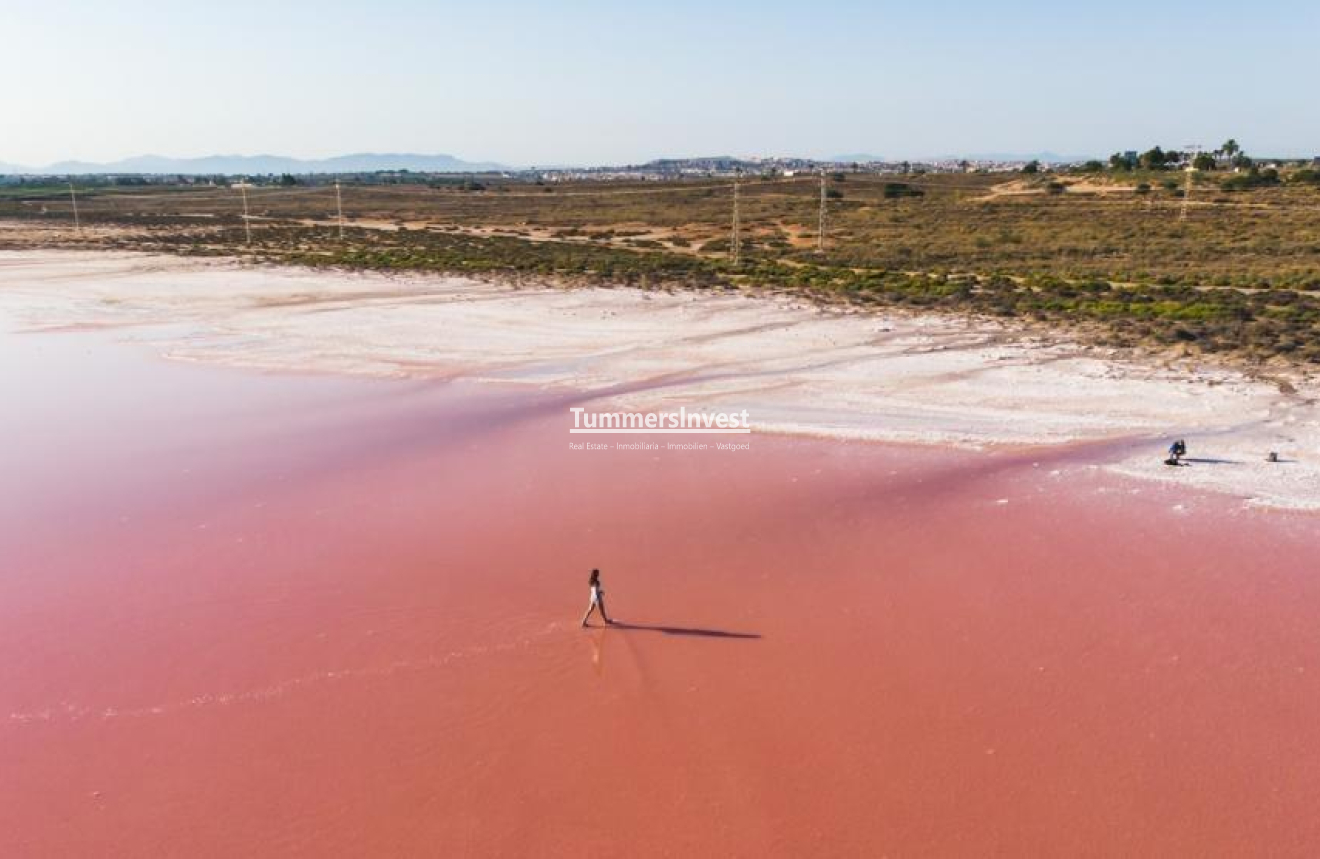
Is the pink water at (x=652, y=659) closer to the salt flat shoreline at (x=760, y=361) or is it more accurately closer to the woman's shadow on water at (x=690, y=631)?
the woman's shadow on water at (x=690, y=631)

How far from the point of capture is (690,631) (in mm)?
12062

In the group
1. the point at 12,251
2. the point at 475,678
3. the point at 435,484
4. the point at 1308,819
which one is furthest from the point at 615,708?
the point at 12,251

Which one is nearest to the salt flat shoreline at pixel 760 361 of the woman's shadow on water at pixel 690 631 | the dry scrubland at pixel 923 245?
the dry scrubland at pixel 923 245

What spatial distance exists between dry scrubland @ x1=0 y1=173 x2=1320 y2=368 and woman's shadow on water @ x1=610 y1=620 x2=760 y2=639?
20.8 metres

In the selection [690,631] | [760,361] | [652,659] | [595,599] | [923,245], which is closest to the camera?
[652,659]

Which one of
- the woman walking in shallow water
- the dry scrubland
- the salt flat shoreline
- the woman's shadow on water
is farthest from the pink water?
the dry scrubland

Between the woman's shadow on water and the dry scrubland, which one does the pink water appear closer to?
the woman's shadow on water

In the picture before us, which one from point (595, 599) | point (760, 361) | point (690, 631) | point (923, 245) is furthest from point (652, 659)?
point (923, 245)

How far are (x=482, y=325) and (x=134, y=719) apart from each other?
81.4ft

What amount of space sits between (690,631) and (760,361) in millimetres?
16338

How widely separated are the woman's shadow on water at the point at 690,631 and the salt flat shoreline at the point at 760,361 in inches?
349

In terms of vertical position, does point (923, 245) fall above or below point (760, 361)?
above

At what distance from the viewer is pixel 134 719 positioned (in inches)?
399

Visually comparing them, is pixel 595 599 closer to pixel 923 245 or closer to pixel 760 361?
pixel 760 361
